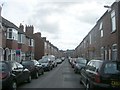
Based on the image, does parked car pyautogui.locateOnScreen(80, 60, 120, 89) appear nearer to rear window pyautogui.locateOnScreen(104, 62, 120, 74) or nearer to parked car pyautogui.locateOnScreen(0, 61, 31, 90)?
rear window pyautogui.locateOnScreen(104, 62, 120, 74)

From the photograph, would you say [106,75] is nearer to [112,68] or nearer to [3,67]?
[112,68]

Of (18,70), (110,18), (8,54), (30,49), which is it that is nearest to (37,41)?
(30,49)

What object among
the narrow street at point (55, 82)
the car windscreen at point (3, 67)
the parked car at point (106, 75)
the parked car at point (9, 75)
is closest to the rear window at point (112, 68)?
the parked car at point (106, 75)

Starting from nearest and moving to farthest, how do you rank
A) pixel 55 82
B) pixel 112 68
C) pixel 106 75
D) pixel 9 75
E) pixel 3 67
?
pixel 106 75 → pixel 112 68 → pixel 9 75 → pixel 3 67 → pixel 55 82

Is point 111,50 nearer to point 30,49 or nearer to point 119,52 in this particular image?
point 119,52

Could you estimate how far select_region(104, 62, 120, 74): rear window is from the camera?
10634 mm

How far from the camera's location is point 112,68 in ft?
35.4

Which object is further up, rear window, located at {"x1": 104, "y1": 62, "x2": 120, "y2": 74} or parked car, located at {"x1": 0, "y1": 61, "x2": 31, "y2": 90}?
rear window, located at {"x1": 104, "y1": 62, "x2": 120, "y2": 74}

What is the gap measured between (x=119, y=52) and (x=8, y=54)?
17.9m

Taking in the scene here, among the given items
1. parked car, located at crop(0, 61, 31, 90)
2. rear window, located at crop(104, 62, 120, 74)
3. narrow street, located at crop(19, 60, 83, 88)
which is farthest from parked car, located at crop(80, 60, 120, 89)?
narrow street, located at crop(19, 60, 83, 88)

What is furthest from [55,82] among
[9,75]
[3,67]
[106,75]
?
[106,75]

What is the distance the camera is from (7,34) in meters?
34.5

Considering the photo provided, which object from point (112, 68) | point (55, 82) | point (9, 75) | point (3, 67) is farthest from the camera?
point (55, 82)

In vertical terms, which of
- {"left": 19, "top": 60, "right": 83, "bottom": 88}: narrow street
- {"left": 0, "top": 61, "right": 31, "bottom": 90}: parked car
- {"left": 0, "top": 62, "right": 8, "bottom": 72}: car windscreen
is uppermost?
{"left": 0, "top": 62, "right": 8, "bottom": 72}: car windscreen
